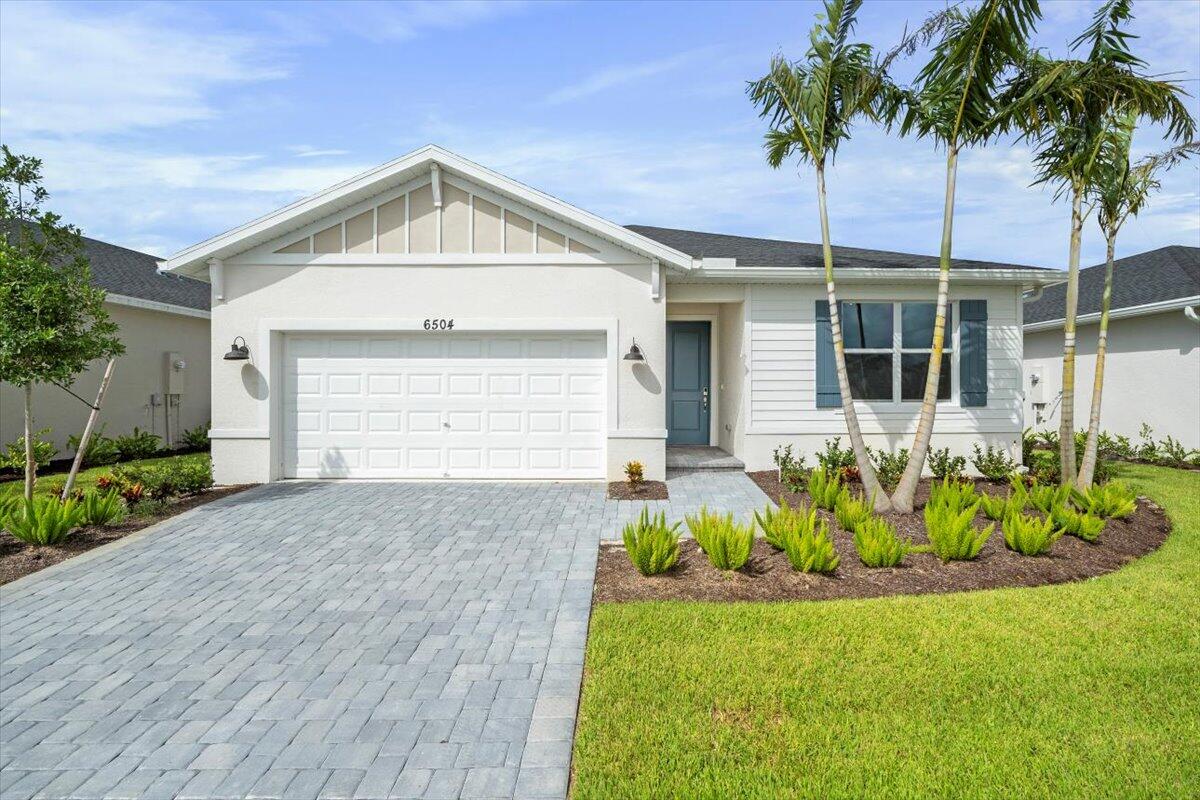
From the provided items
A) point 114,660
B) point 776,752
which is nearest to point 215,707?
point 114,660

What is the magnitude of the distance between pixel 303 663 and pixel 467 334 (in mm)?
7195

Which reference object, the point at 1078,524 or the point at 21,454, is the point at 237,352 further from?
the point at 1078,524

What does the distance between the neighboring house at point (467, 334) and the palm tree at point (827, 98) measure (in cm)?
234

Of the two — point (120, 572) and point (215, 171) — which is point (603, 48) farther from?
point (120, 572)

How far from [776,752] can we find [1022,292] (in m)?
11.5

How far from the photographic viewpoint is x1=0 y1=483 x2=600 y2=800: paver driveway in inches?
128

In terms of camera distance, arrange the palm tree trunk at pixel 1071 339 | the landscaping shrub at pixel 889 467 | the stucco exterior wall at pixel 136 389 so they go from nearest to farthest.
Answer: the palm tree trunk at pixel 1071 339 < the landscaping shrub at pixel 889 467 < the stucco exterior wall at pixel 136 389

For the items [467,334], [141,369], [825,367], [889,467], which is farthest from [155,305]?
[889,467]

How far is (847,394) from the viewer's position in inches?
353

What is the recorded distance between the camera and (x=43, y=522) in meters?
7.10

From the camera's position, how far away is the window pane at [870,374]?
11.8 m

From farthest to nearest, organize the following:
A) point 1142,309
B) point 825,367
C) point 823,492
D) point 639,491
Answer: point 1142,309 → point 825,367 → point 639,491 → point 823,492

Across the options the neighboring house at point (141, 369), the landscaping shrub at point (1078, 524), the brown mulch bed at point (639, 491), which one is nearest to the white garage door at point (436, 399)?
the brown mulch bed at point (639, 491)

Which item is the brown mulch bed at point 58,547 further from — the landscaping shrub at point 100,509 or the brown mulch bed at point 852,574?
the brown mulch bed at point 852,574
